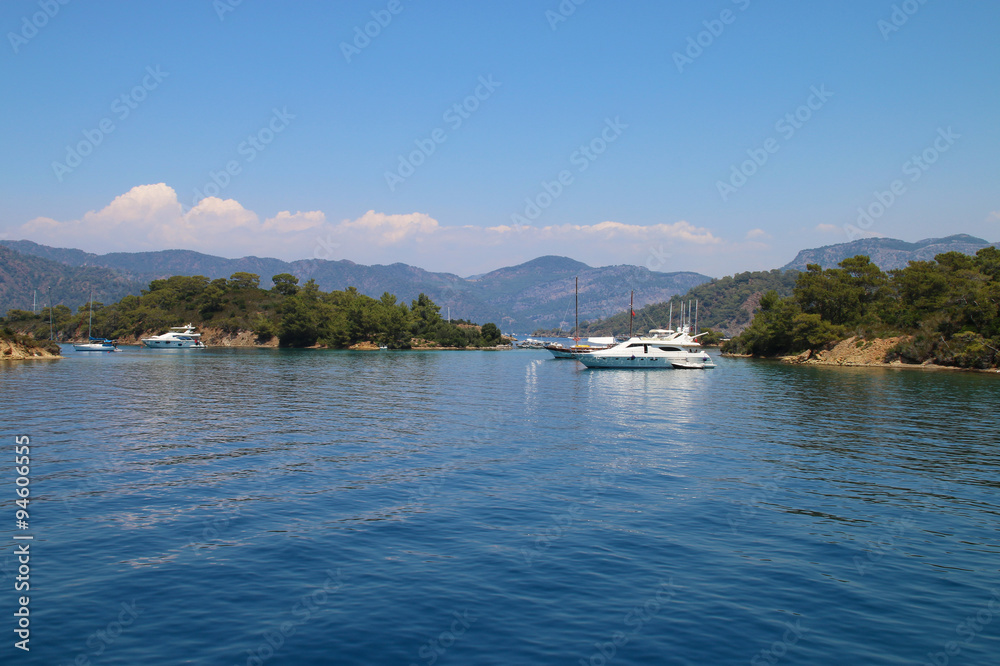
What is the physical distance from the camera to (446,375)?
7469 cm

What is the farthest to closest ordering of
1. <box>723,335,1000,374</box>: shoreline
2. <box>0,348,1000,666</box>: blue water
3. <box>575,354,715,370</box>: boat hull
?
<box>723,335,1000,374</box>: shoreline
<box>575,354,715,370</box>: boat hull
<box>0,348,1000,666</box>: blue water

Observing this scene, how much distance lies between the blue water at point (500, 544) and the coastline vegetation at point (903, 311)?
7739 centimetres

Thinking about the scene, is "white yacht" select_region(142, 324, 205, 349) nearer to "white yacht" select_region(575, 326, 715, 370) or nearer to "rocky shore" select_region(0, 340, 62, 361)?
"rocky shore" select_region(0, 340, 62, 361)

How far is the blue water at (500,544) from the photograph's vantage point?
32.5ft

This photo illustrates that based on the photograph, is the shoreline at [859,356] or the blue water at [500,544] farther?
the shoreline at [859,356]

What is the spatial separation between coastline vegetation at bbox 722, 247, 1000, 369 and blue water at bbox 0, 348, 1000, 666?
7739cm

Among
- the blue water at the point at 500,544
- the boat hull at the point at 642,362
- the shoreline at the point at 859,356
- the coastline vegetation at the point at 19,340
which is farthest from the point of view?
the shoreline at the point at 859,356

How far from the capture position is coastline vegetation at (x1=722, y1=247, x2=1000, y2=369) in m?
92.8

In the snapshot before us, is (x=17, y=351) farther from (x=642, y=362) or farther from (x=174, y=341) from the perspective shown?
(x=174, y=341)

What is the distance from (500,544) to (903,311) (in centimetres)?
12304

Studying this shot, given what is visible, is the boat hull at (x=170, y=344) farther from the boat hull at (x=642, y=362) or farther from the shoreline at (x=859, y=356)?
the shoreline at (x=859, y=356)

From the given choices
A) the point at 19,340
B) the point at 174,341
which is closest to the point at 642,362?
the point at 19,340

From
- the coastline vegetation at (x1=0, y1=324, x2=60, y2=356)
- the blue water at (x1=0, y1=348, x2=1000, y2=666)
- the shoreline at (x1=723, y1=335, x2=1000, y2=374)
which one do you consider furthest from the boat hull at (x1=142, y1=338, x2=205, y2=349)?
the shoreline at (x1=723, y1=335, x2=1000, y2=374)

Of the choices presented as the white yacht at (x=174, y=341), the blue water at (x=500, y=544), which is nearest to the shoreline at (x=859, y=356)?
the blue water at (x=500, y=544)
